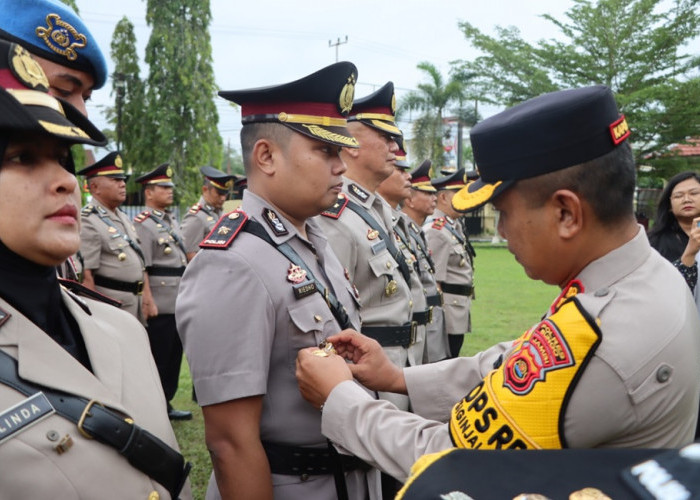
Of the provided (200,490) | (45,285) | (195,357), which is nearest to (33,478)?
(45,285)

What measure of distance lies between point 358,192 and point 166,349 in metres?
3.81

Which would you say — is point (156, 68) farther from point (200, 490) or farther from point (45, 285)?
point (45, 285)

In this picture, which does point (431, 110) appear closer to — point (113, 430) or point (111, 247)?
point (111, 247)

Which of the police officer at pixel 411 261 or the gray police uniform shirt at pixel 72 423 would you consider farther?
the police officer at pixel 411 261

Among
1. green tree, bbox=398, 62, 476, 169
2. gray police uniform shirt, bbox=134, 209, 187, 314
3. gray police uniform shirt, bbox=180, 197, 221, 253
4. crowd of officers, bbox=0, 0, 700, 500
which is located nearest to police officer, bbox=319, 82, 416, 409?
crowd of officers, bbox=0, 0, 700, 500

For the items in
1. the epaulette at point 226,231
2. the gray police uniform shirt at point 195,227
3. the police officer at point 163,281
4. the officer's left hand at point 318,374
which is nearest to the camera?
the officer's left hand at point 318,374

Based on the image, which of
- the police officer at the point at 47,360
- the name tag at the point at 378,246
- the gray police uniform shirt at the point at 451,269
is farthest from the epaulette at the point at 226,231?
the gray police uniform shirt at the point at 451,269

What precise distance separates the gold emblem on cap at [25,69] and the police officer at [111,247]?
5.00 metres

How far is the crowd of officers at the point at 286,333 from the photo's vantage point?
1391mm

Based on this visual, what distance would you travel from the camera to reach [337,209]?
3770mm

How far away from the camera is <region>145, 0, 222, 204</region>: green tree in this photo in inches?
910

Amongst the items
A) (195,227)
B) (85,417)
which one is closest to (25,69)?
(85,417)

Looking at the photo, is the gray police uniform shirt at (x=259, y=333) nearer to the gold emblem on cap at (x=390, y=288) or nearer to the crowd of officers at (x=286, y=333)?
the crowd of officers at (x=286, y=333)

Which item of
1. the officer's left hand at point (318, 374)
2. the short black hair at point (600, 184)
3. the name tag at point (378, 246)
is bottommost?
the name tag at point (378, 246)
